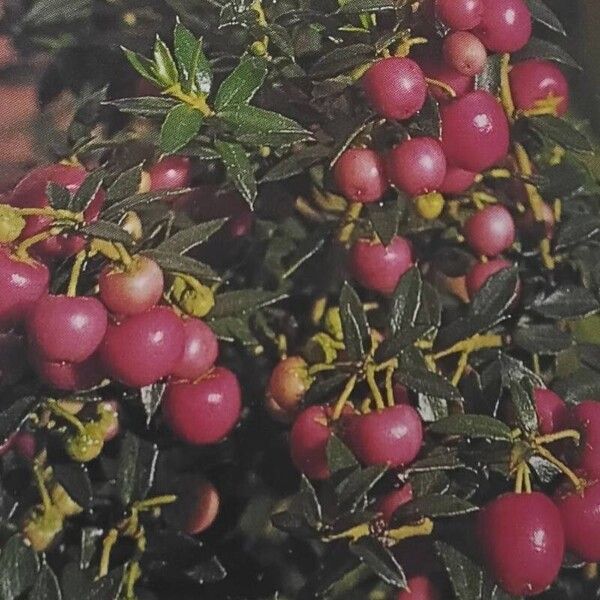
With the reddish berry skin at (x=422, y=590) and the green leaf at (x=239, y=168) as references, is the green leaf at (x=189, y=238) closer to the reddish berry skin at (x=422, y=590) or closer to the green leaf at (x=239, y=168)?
the green leaf at (x=239, y=168)

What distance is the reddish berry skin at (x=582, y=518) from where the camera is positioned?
0.63 m

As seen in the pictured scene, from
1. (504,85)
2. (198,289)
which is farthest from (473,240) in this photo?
(198,289)

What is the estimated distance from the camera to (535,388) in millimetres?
695

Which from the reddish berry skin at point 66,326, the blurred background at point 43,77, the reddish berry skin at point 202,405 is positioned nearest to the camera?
the reddish berry skin at point 66,326

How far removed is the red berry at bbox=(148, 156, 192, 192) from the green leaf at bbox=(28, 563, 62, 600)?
0.25 meters

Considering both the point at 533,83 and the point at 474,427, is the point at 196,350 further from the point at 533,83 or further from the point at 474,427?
the point at 533,83

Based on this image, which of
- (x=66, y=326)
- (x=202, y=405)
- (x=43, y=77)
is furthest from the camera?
(x=43, y=77)

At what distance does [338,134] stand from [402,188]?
55 mm

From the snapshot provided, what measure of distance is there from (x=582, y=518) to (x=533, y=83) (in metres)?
0.31

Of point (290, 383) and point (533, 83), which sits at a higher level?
point (533, 83)

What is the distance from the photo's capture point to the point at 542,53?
761 millimetres

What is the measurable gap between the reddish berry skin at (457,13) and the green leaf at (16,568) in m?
0.43

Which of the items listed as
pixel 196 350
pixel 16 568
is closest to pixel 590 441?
pixel 196 350

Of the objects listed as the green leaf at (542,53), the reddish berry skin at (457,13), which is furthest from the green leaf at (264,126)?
the green leaf at (542,53)
